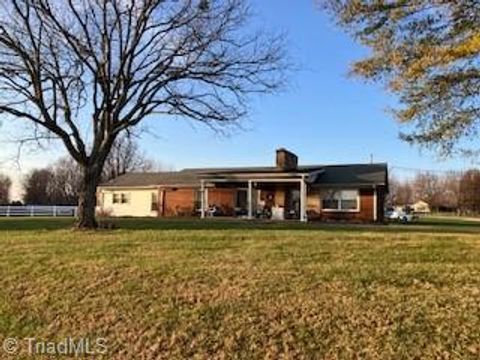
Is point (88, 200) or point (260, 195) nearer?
point (88, 200)

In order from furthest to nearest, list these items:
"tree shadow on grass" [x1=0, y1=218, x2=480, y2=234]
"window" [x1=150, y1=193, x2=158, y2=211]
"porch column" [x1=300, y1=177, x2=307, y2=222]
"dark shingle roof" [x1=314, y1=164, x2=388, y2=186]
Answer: "window" [x1=150, y1=193, x2=158, y2=211] → "dark shingle roof" [x1=314, y1=164, x2=388, y2=186] → "porch column" [x1=300, y1=177, x2=307, y2=222] → "tree shadow on grass" [x1=0, y1=218, x2=480, y2=234]

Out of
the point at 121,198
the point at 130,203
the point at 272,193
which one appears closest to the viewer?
the point at 272,193

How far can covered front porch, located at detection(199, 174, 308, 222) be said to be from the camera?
33.5m

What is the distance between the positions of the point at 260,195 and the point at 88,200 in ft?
60.3

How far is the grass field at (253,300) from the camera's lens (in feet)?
24.0

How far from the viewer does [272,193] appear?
3662 centimetres

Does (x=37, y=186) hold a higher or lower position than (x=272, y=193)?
higher

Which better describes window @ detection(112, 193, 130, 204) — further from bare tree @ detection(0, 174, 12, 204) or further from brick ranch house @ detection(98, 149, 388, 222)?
bare tree @ detection(0, 174, 12, 204)

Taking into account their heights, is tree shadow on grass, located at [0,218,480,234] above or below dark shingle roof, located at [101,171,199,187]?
below

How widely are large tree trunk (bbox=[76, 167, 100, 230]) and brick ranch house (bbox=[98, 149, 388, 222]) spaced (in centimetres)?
1354

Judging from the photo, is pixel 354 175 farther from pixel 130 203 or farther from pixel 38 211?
pixel 38 211

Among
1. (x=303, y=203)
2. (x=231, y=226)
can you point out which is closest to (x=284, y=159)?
(x=303, y=203)

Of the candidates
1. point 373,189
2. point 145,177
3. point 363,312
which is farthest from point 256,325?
point 145,177

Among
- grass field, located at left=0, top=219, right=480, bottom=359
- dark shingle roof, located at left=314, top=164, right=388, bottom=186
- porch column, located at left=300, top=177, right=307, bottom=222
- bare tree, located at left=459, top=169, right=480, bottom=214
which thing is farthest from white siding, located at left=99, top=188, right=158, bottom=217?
bare tree, located at left=459, top=169, right=480, bottom=214
